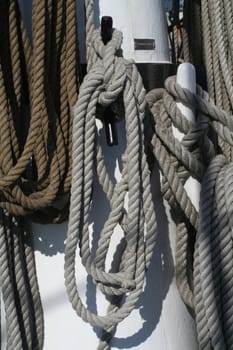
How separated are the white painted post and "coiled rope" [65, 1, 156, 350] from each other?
0.13m

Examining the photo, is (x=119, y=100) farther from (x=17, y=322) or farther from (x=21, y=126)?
(x=17, y=322)

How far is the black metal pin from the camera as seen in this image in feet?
4.05

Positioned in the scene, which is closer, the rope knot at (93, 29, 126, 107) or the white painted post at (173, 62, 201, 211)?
the rope knot at (93, 29, 126, 107)

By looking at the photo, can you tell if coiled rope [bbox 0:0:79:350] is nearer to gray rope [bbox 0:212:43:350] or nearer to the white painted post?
gray rope [bbox 0:212:43:350]

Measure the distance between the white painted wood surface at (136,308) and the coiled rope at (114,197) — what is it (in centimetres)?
9

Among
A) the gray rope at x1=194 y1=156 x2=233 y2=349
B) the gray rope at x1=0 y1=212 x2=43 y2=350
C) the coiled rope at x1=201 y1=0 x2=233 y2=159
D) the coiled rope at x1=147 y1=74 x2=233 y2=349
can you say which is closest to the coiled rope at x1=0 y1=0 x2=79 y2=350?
the gray rope at x1=0 y1=212 x2=43 y2=350

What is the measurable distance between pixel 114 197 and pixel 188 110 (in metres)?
0.26

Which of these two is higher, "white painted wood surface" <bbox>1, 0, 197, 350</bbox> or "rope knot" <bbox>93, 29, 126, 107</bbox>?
"rope knot" <bbox>93, 29, 126, 107</bbox>

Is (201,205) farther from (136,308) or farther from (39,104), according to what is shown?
(39,104)

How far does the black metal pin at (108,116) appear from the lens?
1.23 m

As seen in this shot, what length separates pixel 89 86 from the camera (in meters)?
1.16

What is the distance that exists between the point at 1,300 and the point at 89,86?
1.74ft

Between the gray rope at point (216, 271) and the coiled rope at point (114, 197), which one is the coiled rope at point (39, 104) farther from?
the gray rope at point (216, 271)

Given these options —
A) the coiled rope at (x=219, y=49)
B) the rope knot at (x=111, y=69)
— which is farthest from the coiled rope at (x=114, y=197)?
the coiled rope at (x=219, y=49)
